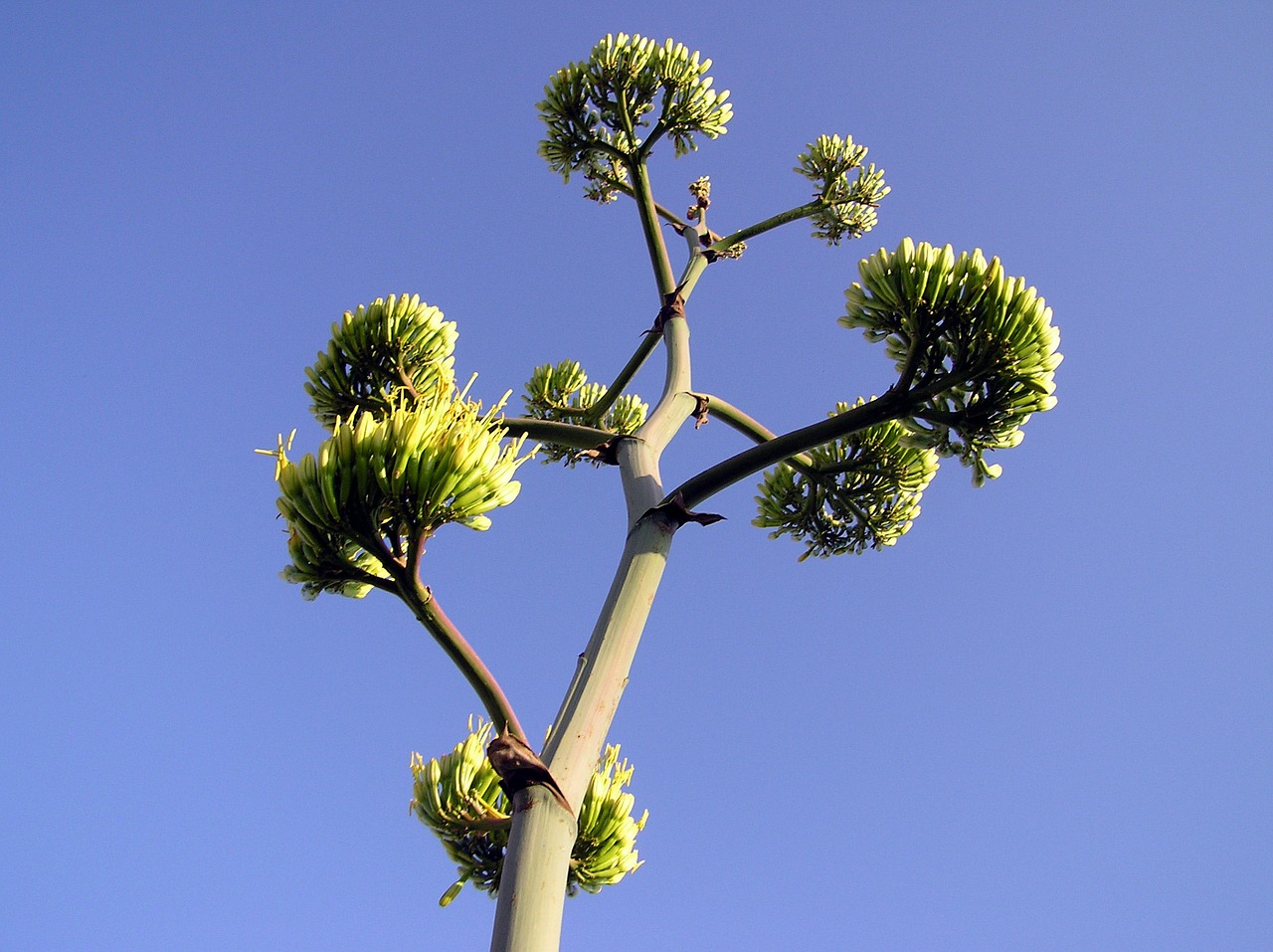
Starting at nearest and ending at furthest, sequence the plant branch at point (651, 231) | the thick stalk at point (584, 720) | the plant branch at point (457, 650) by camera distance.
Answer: the thick stalk at point (584, 720), the plant branch at point (457, 650), the plant branch at point (651, 231)

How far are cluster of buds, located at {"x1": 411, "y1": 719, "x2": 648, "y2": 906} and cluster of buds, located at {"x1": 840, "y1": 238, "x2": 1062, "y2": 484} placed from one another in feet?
7.05

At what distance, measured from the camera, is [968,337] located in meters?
3.68

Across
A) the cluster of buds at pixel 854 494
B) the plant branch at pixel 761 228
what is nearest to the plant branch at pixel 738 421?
the cluster of buds at pixel 854 494

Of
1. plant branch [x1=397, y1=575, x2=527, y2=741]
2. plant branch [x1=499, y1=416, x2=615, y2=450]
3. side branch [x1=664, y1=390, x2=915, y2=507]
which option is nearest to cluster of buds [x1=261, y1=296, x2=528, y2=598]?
plant branch [x1=397, y1=575, x2=527, y2=741]

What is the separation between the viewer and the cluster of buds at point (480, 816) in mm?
3738

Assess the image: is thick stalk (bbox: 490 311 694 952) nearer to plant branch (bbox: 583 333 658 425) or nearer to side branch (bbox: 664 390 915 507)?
side branch (bbox: 664 390 915 507)

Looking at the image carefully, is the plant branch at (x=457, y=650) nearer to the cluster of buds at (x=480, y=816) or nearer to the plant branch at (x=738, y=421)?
the cluster of buds at (x=480, y=816)

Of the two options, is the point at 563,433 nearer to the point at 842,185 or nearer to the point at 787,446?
the point at 787,446

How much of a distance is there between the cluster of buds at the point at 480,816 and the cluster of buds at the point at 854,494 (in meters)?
1.94

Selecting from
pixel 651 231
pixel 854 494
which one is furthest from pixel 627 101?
pixel 854 494

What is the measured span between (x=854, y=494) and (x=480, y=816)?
283 cm

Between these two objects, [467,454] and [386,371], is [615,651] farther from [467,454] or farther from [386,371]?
[386,371]

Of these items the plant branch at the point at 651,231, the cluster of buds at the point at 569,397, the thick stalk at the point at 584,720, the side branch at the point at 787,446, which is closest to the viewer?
the thick stalk at the point at 584,720

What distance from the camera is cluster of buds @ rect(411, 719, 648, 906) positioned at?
3.74 meters
